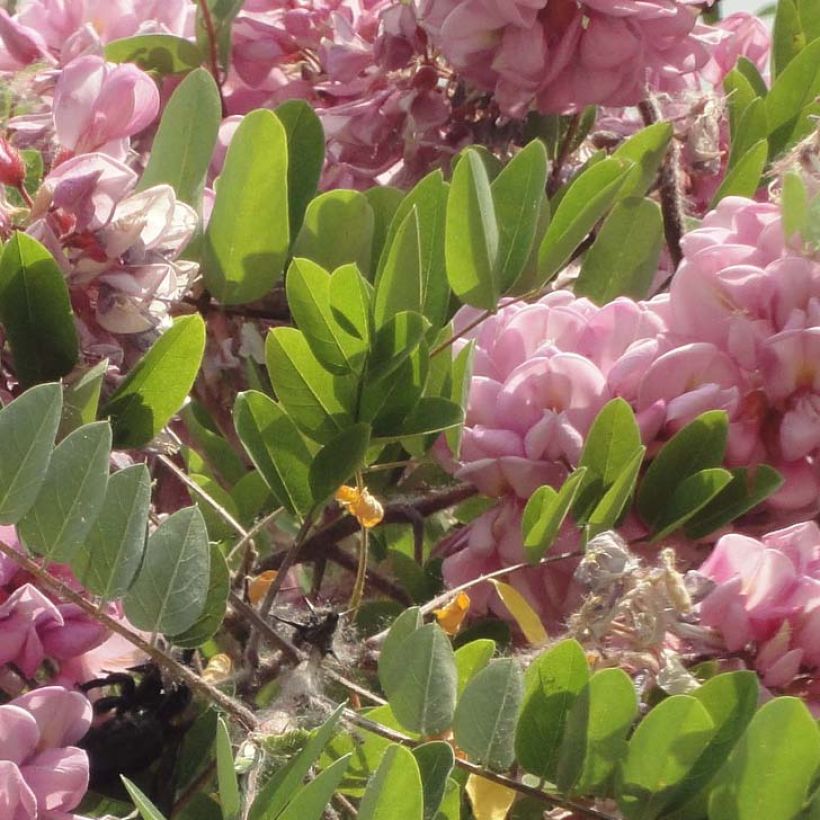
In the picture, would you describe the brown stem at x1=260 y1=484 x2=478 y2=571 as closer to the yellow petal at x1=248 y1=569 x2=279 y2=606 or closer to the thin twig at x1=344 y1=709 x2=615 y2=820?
the yellow petal at x1=248 y1=569 x2=279 y2=606

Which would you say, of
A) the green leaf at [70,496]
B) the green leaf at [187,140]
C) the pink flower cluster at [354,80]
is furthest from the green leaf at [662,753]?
the pink flower cluster at [354,80]

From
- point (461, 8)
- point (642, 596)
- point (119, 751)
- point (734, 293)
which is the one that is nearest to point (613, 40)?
point (461, 8)

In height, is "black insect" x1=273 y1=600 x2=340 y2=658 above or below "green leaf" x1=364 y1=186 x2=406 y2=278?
below

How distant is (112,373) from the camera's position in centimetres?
70

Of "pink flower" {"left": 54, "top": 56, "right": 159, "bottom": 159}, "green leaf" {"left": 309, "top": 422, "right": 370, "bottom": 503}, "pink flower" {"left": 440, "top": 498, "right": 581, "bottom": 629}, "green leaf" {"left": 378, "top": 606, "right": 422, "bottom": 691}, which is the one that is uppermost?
"pink flower" {"left": 54, "top": 56, "right": 159, "bottom": 159}

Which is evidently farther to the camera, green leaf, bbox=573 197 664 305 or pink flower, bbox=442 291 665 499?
green leaf, bbox=573 197 664 305

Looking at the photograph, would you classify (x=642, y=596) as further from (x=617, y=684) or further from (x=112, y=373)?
(x=112, y=373)

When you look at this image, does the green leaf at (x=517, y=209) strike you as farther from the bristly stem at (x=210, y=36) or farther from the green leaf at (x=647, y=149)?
the bristly stem at (x=210, y=36)

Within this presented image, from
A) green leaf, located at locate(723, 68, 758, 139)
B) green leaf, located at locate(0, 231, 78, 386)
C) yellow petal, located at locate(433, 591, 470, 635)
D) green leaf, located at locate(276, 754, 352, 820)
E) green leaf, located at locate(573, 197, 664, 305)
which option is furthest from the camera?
green leaf, located at locate(723, 68, 758, 139)

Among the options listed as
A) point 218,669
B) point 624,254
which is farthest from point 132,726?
point 624,254

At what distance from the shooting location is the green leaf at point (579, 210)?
2.51ft

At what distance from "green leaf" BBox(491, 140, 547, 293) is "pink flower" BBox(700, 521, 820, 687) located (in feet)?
0.54

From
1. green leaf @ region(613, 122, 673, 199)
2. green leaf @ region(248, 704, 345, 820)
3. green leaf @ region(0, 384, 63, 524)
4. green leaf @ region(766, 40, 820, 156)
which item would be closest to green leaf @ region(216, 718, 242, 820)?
green leaf @ region(248, 704, 345, 820)

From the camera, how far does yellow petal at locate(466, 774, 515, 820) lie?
0.66 metres
